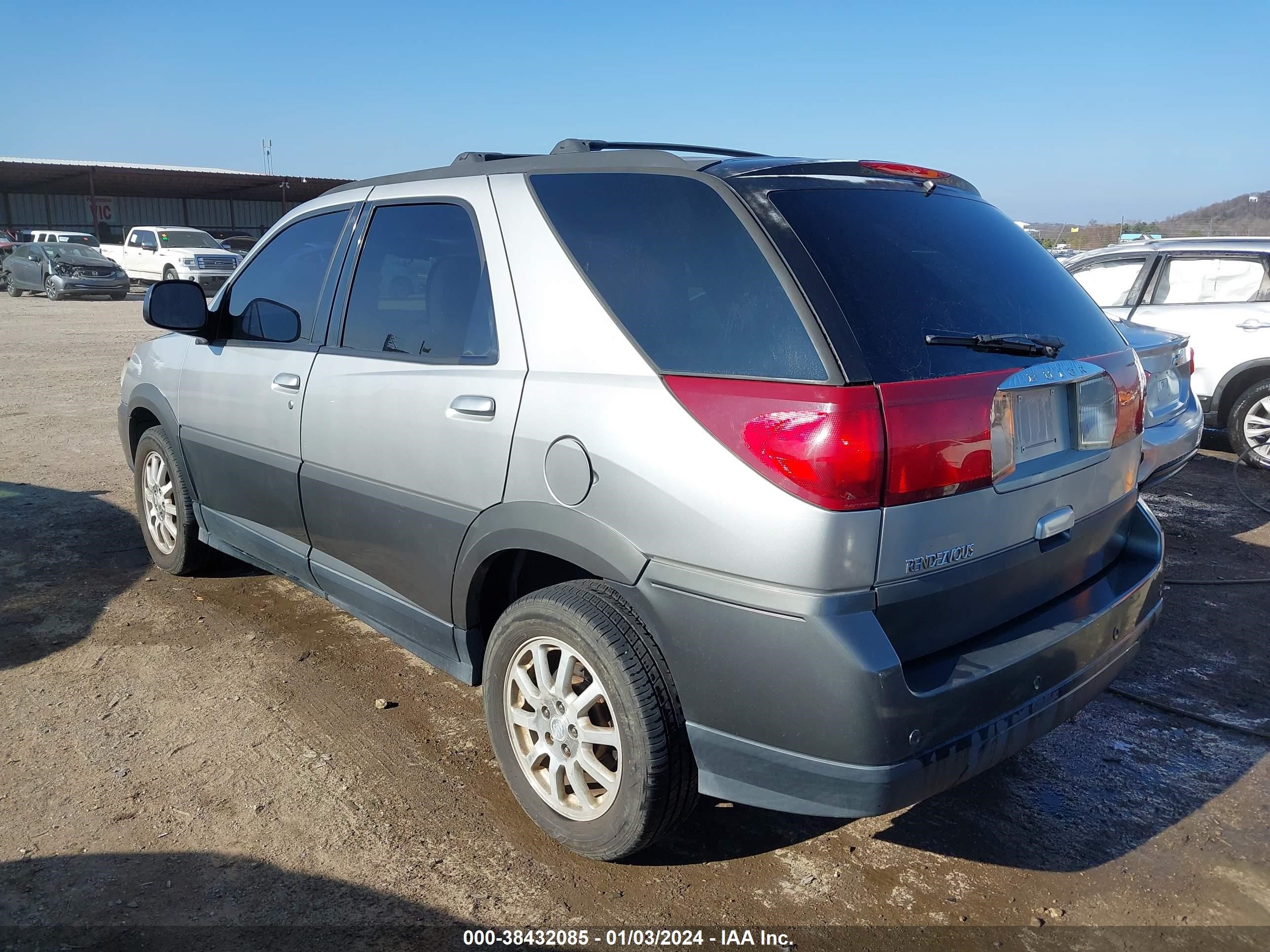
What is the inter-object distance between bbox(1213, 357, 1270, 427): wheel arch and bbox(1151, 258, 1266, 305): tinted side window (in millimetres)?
580

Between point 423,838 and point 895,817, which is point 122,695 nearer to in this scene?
point 423,838

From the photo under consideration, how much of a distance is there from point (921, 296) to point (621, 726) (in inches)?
53.2

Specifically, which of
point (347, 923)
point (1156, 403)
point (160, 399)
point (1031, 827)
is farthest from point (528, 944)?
point (1156, 403)

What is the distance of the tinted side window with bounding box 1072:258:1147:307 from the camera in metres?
8.32

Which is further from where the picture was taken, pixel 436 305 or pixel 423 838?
pixel 436 305

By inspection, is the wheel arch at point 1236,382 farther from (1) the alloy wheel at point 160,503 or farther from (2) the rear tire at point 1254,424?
(1) the alloy wheel at point 160,503

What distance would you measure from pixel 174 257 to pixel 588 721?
A: 2829 cm

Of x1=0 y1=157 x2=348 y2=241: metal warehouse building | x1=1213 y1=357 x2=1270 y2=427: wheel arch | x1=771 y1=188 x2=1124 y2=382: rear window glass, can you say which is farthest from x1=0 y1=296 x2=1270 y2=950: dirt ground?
x1=0 y1=157 x2=348 y2=241: metal warehouse building

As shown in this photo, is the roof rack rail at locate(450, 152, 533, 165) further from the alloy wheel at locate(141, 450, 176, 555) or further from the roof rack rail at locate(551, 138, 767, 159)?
the alloy wheel at locate(141, 450, 176, 555)

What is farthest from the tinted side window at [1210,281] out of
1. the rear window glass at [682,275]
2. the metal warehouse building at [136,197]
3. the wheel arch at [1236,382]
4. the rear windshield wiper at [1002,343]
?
the metal warehouse building at [136,197]

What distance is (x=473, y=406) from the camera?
291cm

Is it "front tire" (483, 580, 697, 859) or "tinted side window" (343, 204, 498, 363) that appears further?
"tinted side window" (343, 204, 498, 363)

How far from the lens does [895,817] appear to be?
3068 mm

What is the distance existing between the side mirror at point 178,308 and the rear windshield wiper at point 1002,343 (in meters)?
3.22
